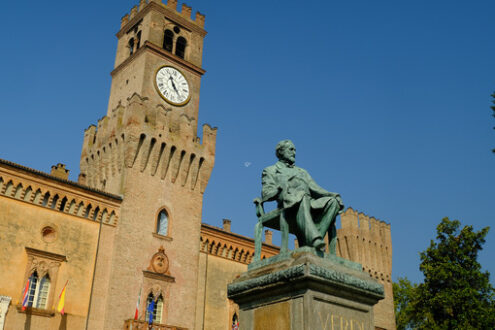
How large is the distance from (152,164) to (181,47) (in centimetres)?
960

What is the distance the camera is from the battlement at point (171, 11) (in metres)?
34.0

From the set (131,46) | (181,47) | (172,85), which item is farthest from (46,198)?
(181,47)

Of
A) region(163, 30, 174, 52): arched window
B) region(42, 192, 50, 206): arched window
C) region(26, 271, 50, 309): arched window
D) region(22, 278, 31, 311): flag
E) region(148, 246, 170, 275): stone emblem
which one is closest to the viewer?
region(22, 278, 31, 311): flag

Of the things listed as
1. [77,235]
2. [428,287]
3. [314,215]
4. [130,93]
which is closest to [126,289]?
[77,235]

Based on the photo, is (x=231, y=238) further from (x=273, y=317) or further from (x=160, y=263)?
(x=273, y=317)

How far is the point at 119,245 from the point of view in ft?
85.5

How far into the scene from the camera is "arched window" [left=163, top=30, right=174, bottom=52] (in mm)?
33875

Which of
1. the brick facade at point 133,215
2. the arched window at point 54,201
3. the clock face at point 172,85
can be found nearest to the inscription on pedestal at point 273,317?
the brick facade at point 133,215

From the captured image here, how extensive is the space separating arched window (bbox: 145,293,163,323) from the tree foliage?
47.8 feet

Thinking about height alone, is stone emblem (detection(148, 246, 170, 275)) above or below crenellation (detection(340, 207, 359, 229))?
below

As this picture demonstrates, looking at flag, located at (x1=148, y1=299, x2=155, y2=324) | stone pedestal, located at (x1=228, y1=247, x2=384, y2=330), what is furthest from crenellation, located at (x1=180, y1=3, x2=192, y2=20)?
stone pedestal, located at (x1=228, y1=247, x2=384, y2=330)

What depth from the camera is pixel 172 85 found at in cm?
3247

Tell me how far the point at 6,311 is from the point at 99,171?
1001cm

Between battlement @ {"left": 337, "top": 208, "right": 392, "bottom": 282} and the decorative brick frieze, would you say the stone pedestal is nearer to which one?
the decorative brick frieze
